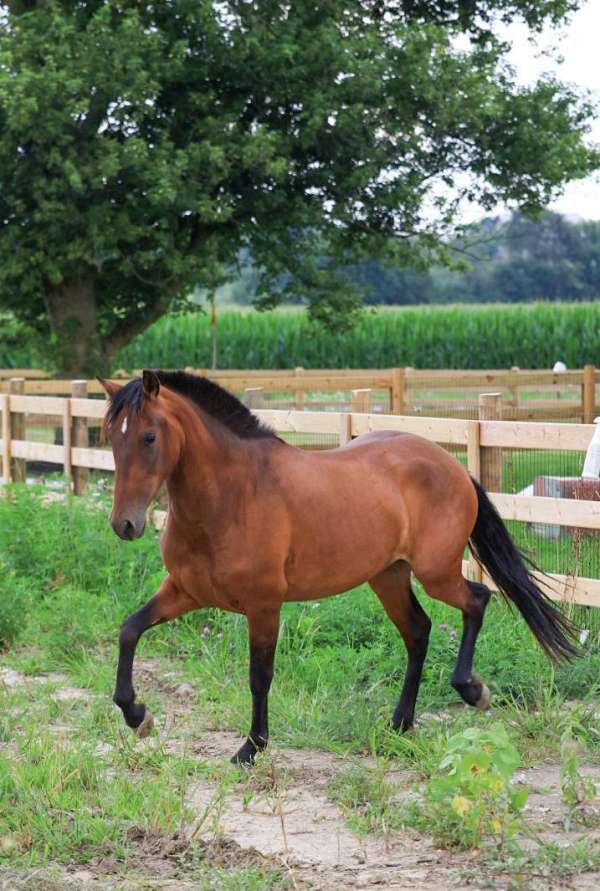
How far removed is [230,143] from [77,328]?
3770 mm

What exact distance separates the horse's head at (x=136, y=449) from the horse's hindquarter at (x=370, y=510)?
2.44 ft

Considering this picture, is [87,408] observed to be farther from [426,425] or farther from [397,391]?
[397,391]

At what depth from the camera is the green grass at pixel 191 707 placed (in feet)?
14.8

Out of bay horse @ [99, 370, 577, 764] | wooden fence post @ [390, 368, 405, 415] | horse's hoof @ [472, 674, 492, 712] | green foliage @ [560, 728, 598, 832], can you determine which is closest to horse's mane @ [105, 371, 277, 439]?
bay horse @ [99, 370, 577, 764]

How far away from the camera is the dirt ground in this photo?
4070 mm

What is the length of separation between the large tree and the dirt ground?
41.6 feet

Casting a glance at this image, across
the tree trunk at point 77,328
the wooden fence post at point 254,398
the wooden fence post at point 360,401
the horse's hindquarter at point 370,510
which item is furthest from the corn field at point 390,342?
the horse's hindquarter at point 370,510

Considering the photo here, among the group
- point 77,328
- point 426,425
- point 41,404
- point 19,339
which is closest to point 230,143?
point 77,328

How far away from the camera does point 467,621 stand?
608 cm

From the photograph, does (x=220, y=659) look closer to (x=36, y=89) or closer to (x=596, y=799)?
(x=596, y=799)

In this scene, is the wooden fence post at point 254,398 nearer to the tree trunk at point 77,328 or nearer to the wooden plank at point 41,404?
the wooden plank at point 41,404

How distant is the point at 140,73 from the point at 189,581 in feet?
42.3

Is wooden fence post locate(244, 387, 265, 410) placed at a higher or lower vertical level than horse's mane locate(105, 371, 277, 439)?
lower

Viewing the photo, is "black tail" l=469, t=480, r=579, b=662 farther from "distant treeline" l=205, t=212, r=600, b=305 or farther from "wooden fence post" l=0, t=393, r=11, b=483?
"distant treeline" l=205, t=212, r=600, b=305
